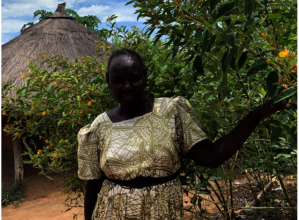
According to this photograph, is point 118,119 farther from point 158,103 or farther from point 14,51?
point 14,51

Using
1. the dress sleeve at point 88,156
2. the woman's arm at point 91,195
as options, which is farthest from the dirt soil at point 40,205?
the dress sleeve at point 88,156

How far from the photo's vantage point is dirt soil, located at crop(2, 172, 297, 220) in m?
3.87

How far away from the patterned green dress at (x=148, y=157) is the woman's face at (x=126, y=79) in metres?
0.12

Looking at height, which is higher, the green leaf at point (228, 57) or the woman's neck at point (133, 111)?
the green leaf at point (228, 57)

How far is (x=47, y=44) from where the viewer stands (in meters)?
6.16

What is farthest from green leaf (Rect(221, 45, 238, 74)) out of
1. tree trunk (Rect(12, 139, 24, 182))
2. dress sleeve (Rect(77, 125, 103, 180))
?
tree trunk (Rect(12, 139, 24, 182))

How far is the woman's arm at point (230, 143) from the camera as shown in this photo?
37.1 inches

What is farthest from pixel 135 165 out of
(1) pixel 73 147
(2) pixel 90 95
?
(1) pixel 73 147

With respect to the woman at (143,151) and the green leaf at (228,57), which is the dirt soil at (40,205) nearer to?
the woman at (143,151)

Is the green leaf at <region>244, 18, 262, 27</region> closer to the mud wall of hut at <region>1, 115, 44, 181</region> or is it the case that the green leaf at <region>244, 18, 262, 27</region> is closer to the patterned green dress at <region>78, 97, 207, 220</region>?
the patterned green dress at <region>78, 97, 207, 220</region>

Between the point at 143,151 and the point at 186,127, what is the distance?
0.22 metres

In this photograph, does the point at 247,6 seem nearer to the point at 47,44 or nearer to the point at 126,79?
the point at 126,79

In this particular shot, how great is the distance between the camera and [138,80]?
124 centimetres

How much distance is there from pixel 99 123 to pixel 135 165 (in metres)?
0.31
